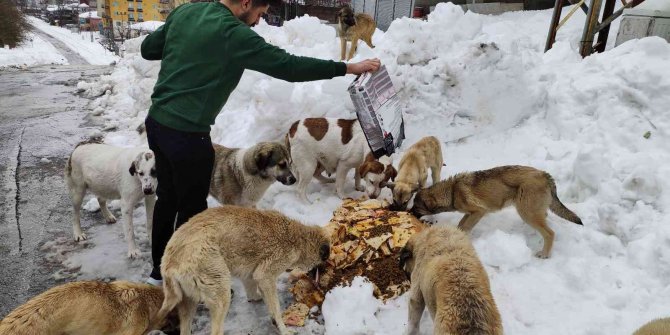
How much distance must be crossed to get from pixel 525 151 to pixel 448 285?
12.2 ft

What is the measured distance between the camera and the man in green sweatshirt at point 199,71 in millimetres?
3107

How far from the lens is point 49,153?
840 centimetres

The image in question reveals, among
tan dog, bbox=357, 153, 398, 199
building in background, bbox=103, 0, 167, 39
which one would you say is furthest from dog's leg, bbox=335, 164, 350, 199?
building in background, bbox=103, 0, 167, 39

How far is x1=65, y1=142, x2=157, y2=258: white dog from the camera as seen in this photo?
4590 mm

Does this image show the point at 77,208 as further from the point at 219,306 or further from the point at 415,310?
the point at 415,310

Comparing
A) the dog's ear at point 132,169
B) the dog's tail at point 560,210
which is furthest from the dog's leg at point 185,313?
the dog's tail at point 560,210

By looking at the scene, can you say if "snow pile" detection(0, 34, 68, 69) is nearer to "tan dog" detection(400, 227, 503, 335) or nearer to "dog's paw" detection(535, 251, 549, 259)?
"tan dog" detection(400, 227, 503, 335)

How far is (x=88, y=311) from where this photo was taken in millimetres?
2965

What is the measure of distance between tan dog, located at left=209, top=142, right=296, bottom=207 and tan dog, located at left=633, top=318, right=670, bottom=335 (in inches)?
137

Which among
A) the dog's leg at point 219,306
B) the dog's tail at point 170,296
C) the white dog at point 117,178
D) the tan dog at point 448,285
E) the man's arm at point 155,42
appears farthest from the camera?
the white dog at point 117,178

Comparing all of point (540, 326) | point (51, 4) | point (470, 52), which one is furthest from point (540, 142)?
point (51, 4)

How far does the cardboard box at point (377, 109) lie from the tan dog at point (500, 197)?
2.68ft

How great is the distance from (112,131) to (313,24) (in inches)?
219

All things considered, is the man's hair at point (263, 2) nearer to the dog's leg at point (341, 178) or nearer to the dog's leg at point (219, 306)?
the dog's leg at point (219, 306)
